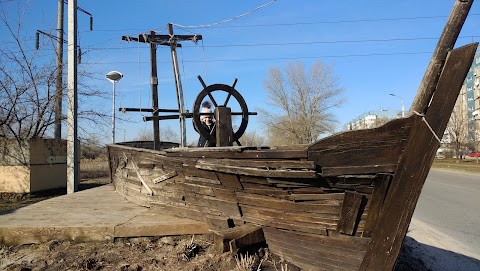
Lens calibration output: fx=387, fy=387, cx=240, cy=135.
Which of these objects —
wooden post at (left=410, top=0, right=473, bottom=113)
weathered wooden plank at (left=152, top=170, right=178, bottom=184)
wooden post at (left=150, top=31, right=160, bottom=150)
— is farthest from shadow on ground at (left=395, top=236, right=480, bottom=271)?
wooden post at (left=150, top=31, right=160, bottom=150)

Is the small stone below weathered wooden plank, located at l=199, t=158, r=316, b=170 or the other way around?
below

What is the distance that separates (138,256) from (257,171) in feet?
5.86

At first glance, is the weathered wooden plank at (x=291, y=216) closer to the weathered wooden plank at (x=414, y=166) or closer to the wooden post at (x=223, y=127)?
the weathered wooden plank at (x=414, y=166)

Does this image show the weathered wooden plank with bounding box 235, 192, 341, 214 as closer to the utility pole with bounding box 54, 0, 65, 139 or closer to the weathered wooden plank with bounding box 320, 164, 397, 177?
the weathered wooden plank with bounding box 320, 164, 397, 177

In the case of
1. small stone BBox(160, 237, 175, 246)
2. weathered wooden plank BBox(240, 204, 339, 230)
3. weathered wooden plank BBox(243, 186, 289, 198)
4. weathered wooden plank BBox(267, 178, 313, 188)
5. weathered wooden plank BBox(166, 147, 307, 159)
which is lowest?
small stone BBox(160, 237, 175, 246)

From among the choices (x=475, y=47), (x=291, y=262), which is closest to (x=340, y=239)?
(x=291, y=262)

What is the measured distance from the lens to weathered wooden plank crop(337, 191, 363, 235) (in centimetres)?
342

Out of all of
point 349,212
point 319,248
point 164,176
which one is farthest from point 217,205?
point 349,212

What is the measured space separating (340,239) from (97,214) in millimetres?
3710

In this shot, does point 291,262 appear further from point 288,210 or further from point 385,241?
point 385,241

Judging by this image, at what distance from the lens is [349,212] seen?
3.47 meters

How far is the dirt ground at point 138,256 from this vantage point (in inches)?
159

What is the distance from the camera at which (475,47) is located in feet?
9.78

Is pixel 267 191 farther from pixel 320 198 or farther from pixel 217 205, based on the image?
pixel 217 205
